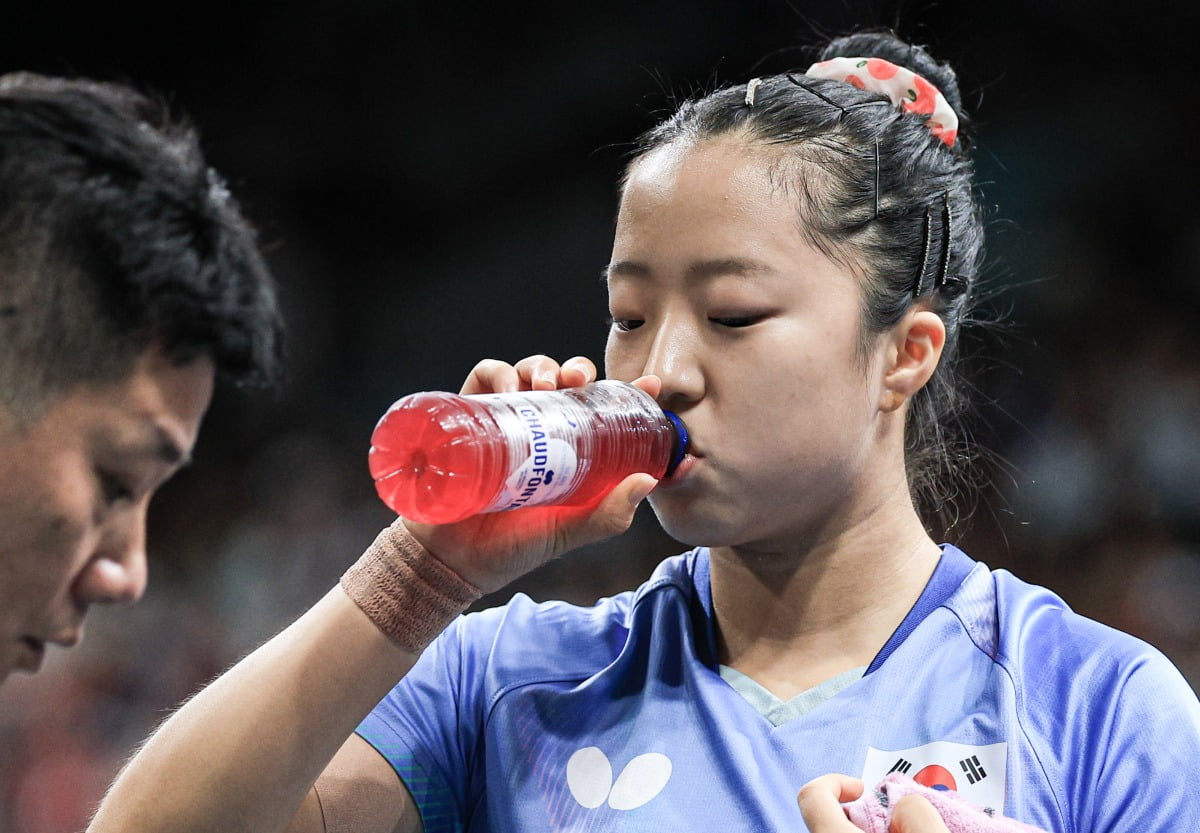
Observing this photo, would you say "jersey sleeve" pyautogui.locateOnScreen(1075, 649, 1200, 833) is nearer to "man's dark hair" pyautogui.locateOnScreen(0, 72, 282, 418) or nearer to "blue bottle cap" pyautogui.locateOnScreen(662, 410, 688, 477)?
"blue bottle cap" pyautogui.locateOnScreen(662, 410, 688, 477)

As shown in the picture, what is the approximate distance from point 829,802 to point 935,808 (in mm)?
82

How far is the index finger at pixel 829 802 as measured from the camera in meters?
0.95

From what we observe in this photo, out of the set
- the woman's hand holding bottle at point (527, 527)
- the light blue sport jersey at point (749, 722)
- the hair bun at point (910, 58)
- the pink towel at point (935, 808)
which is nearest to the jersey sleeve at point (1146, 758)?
the light blue sport jersey at point (749, 722)

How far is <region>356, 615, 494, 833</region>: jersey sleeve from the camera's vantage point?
1.34 m

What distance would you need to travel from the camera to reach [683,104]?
4.96ft

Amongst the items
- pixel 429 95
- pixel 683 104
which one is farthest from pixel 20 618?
pixel 429 95

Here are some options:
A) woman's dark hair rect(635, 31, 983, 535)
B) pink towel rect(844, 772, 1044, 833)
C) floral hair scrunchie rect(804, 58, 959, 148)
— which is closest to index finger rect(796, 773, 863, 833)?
pink towel rect(844, 772, 1044, 833)

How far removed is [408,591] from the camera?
1.18m

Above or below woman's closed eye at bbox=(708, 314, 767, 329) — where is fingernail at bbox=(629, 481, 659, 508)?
below

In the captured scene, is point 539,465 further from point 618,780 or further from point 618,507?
point 618,780

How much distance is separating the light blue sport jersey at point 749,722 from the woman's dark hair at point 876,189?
0.28 m

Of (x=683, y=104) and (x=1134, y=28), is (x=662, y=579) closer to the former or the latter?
(x=683, y=104)

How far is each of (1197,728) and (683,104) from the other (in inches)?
34.2

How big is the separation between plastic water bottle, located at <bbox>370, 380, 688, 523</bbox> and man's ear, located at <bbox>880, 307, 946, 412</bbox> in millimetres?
358
